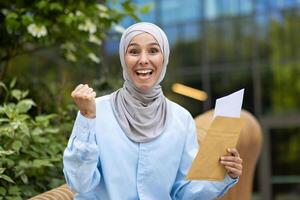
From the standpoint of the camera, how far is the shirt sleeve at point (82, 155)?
1.93 meters

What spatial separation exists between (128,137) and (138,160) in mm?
104

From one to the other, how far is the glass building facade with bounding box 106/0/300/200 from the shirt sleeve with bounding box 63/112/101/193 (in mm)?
8850

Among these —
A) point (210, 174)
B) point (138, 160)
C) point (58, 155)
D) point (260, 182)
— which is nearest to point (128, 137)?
point (138, 160)

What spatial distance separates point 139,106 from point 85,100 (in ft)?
0.97

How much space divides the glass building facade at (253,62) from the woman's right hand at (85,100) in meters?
8.83

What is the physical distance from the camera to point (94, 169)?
198 cm

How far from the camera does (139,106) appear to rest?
2133mm

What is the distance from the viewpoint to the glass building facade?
11.4m

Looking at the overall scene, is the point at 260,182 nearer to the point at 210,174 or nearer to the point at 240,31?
the point at 240,31

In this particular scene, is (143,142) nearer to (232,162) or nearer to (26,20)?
(232,162)

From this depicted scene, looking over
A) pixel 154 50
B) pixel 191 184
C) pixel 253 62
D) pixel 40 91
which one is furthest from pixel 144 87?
pixel 253 62

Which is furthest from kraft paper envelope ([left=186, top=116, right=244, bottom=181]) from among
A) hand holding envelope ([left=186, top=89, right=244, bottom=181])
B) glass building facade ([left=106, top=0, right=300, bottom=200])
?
glass building facade ([left=106, top=0, right=300, bottom=200])

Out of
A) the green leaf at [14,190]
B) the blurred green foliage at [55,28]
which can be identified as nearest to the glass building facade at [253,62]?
the blurred green foliage at [55,28]

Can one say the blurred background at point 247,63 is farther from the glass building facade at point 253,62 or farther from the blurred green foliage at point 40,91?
the blurred green foliage at point 40,91
